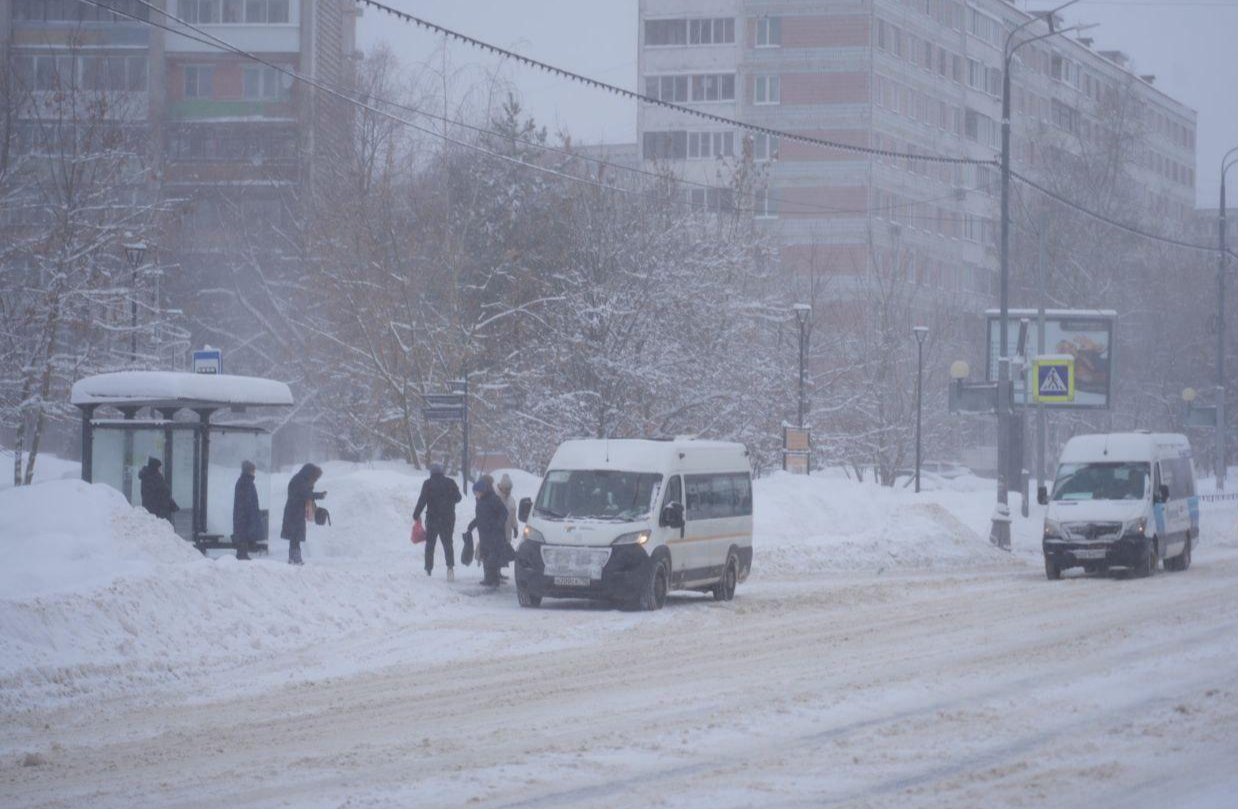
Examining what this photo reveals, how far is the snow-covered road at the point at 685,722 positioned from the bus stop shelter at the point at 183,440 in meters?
7.43

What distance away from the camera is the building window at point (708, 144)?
260 ft

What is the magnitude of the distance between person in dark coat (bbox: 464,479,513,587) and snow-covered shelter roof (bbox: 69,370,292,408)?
4.60 meters

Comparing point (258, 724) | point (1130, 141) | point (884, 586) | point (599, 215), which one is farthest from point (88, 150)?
point (1130, 141)

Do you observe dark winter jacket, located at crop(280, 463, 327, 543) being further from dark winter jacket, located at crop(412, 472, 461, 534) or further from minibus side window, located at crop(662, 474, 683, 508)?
minibus side window, located at crop(662, 474, 683, 508)

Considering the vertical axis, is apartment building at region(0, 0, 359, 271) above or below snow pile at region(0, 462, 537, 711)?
above

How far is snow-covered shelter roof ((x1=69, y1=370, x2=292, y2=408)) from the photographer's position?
24.8 meters

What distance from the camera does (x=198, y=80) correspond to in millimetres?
65438

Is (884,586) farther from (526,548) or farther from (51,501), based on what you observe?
(51,501)

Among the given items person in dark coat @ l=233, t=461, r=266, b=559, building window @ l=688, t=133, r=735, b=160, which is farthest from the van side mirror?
building window @ l=688, t=133, r=735, b=160

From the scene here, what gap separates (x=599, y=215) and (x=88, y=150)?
1243 cm

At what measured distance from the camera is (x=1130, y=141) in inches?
2854

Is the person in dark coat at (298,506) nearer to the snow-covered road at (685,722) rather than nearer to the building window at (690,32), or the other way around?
the snow-covered road at (685,722)

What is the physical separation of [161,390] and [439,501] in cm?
446

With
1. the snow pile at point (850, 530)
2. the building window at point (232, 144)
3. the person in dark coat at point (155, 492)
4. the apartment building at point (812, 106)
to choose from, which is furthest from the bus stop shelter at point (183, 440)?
the apartment building at point (812, 106)
